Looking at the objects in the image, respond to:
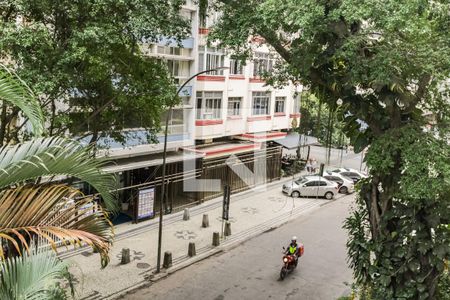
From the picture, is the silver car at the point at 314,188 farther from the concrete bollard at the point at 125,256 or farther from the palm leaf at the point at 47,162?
the palm leaf at the point at 47,162

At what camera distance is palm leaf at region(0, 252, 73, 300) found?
3.16 meters

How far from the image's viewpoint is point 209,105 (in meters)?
21.5

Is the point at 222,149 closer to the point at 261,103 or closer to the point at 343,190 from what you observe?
the point at 261,103

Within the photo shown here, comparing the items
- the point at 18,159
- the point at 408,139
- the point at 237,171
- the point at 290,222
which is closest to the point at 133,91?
the point at 408,139

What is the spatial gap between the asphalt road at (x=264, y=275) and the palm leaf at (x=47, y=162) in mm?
8879

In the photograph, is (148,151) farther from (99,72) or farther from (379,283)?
(379,283)

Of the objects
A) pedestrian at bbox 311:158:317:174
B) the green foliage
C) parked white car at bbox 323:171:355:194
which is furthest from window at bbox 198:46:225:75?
the green foliage

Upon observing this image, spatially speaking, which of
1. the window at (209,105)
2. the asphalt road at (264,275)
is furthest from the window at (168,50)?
the asphalt road at (264,275)

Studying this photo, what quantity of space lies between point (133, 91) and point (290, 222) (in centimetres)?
1063

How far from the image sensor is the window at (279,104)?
26203 mm

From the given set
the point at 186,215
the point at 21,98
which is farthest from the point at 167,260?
the point at 21,98

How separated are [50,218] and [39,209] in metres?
0.12

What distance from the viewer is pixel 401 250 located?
8.18 meters

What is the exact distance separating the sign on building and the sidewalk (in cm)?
37
